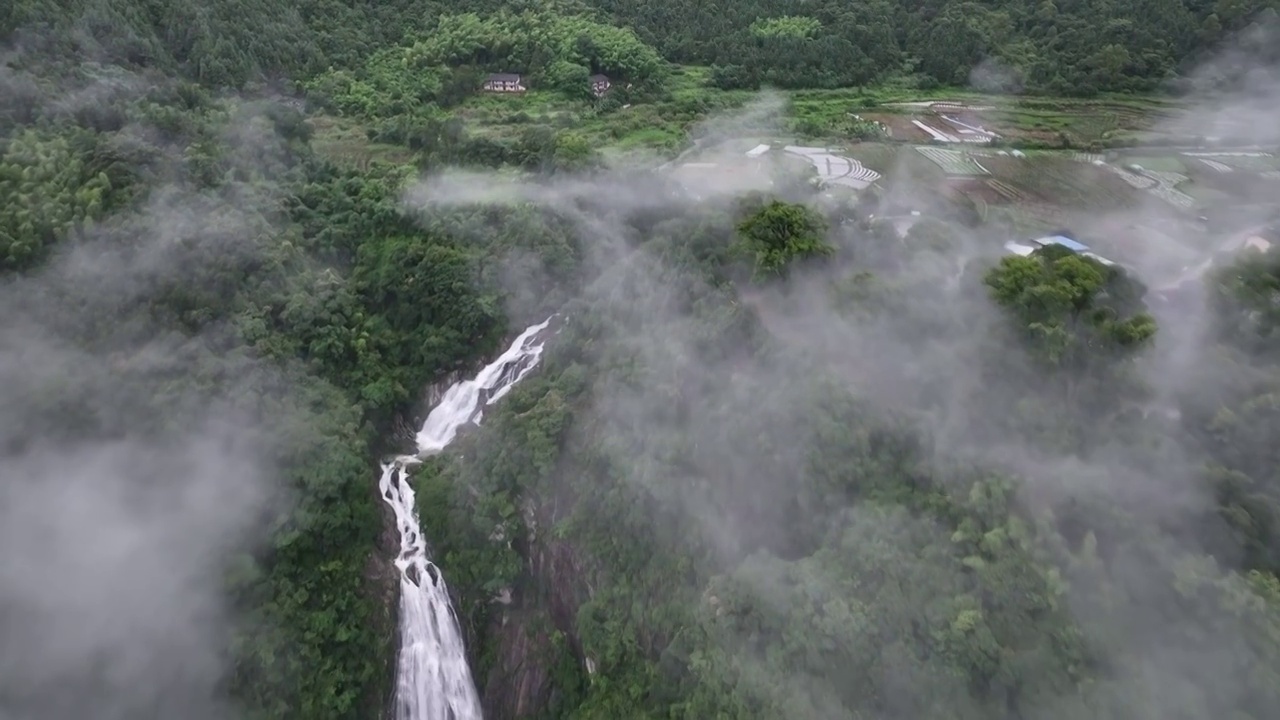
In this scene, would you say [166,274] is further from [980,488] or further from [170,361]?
[980,488]

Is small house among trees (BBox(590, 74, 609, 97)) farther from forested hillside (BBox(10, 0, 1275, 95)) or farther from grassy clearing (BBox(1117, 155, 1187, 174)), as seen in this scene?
grassy clearing (BBox(1117, 155, 1187, 174))

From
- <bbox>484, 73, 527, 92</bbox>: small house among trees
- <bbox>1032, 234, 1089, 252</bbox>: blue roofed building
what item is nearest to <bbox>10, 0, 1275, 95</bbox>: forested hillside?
<bbox>484, 73, 527, 92</bbox>: small house among trees

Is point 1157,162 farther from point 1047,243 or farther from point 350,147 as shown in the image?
point 350,147

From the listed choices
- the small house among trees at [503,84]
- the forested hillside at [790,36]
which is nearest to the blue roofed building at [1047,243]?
the forested hillside at [790,36]

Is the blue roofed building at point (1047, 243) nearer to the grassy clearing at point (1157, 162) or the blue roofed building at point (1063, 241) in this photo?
the blue roofed building at point (1063, 241)

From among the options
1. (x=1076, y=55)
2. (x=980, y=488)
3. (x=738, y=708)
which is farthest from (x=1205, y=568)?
(x=1076, y=55)

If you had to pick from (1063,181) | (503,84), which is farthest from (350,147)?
(1063,181)

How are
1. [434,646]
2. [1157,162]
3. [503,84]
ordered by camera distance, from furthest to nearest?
[503,84] < [1157,162] < [434,646]
